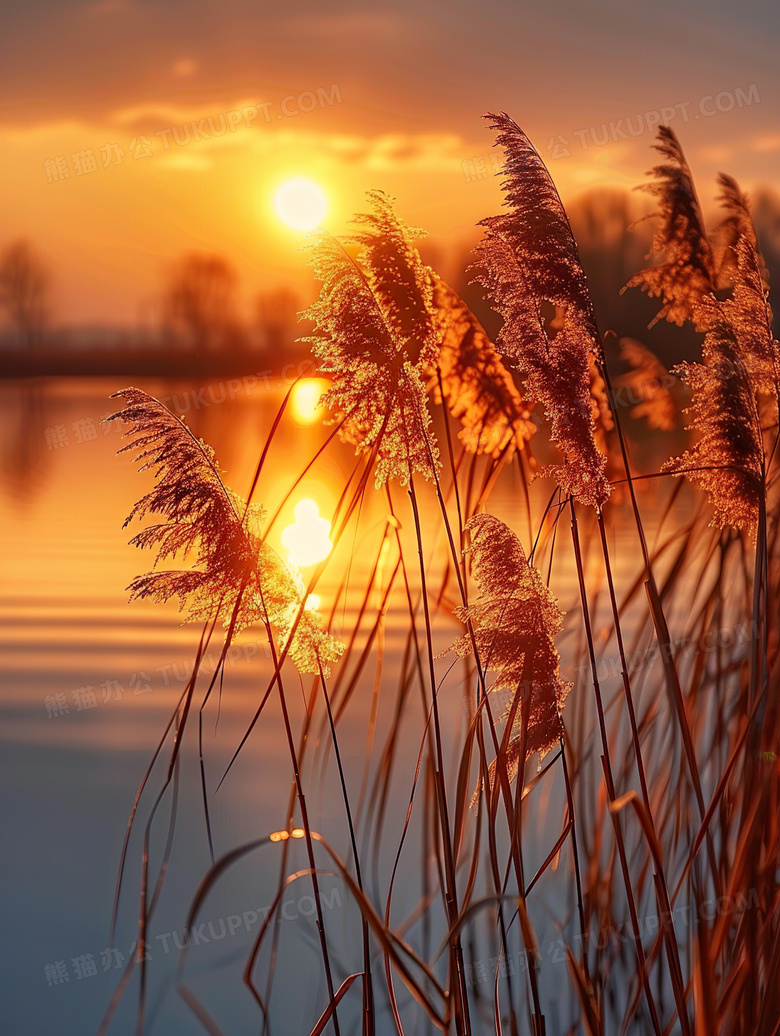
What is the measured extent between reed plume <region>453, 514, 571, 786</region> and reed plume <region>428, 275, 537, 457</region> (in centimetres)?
41

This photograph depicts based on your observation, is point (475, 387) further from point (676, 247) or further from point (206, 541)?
point (206, 541)

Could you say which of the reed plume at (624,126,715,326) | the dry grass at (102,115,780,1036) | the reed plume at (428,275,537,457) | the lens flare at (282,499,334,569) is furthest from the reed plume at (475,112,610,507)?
the lens flare at (282,499,334,569)

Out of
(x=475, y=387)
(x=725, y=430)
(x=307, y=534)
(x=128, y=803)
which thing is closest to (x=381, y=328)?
(x=475, y=387)

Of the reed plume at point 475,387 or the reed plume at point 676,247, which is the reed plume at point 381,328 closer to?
the reed plume at point 475,387

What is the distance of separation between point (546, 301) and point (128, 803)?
3270 mm

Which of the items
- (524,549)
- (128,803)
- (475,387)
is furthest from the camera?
(128,803)

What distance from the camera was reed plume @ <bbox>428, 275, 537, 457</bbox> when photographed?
6.17ft

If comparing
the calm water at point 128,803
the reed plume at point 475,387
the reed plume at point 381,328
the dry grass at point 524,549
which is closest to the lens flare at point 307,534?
the calm water at point 128,803

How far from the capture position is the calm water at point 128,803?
283 centimetres

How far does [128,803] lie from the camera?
3.94 metres

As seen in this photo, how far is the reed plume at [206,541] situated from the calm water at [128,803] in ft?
1.21

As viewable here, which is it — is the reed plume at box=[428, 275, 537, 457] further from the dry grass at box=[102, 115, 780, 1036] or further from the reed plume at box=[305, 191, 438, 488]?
the reed plume at box=[305, 191, 438, 488]

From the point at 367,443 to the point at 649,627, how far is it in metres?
1.27

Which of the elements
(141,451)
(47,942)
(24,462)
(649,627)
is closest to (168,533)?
(141,451)
